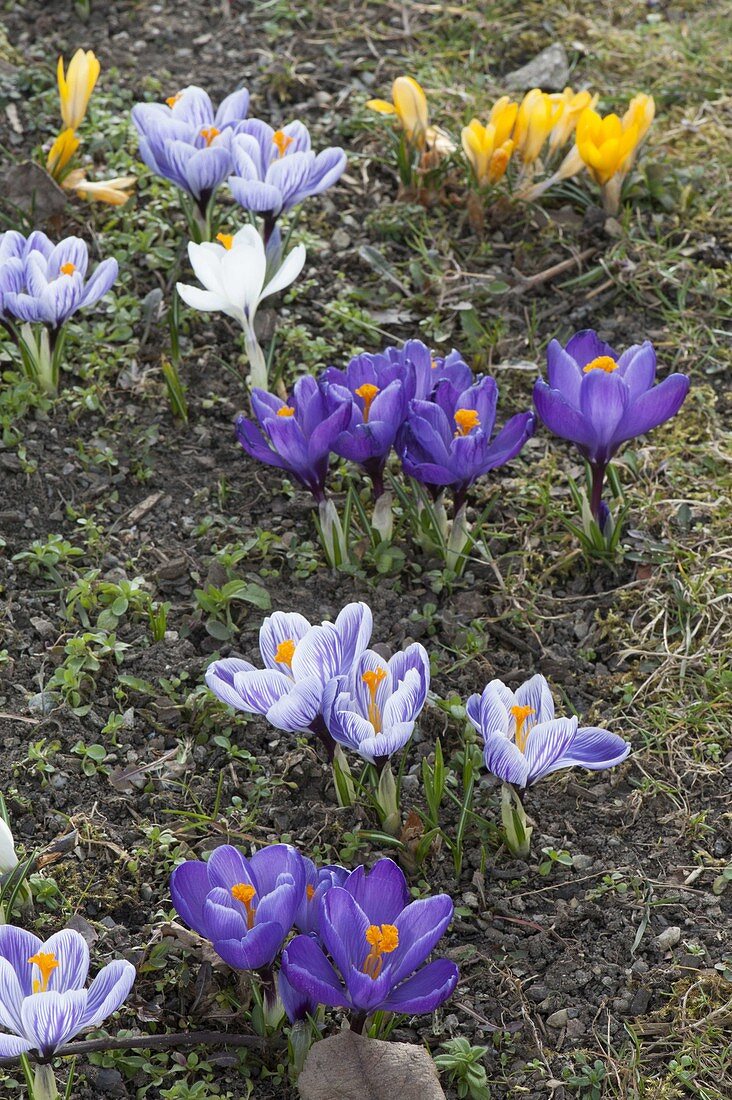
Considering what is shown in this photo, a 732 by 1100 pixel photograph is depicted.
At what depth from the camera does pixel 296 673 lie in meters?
1.78

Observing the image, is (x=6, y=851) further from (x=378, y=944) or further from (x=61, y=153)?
(x=61, y=153)

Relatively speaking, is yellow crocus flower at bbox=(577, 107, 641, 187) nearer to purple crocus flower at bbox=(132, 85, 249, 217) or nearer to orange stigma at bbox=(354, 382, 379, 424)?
purple crocus flower at bbox=(132, 85, 249, 217)

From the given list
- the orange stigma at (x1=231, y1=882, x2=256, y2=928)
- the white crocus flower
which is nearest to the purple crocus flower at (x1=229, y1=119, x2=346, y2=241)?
the white crocus flower

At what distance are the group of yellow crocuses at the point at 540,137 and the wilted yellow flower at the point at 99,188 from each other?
24.3 inches

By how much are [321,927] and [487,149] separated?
1.94 meters

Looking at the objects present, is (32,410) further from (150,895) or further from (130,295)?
(150,895)

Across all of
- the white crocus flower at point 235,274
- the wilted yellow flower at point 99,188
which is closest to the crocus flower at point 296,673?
the white crocus flower at point 235,274

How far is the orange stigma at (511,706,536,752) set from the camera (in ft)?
5.90

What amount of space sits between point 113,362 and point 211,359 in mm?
208

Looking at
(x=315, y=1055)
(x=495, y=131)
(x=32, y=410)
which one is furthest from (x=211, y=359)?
(x=315, y=1055)

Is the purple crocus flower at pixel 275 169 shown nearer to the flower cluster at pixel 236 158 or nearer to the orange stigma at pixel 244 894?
the flower cluster at pixel 236 158

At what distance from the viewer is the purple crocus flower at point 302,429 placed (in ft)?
6.93

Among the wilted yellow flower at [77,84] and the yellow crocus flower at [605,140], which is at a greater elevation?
the wilted yellow flower at [77,84]

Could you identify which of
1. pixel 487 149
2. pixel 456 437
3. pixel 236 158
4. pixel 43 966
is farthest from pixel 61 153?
pixel 43 966
